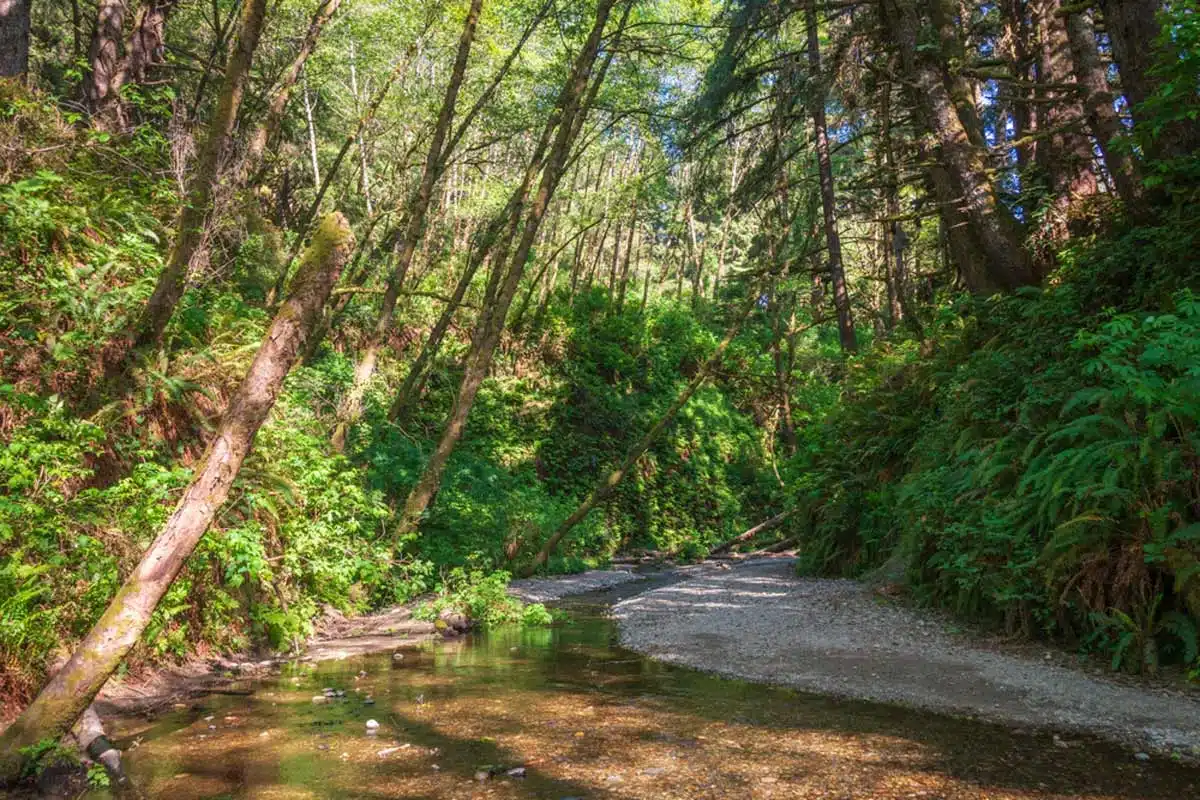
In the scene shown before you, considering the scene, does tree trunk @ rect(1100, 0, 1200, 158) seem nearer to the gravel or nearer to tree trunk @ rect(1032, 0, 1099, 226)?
tree trunk @ rect(1032, 0, 1099, 226)

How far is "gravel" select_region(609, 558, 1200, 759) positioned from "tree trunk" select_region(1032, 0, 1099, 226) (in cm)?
630

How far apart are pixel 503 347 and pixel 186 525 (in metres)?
17.7

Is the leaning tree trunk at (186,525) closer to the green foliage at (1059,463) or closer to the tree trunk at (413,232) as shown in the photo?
the green foliage at (1059,463)

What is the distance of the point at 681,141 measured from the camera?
16.0 metres

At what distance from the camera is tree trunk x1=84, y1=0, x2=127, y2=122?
10.0 meters

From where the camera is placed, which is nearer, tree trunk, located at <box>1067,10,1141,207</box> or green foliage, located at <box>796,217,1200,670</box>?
green foliage, located at <box>796,217,1200,670</box>

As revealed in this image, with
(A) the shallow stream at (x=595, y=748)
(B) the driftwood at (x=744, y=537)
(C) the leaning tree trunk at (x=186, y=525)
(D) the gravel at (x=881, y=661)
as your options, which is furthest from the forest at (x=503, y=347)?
(A) the shallow stream at (x=595, y=748)

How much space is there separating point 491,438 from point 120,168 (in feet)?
37.5

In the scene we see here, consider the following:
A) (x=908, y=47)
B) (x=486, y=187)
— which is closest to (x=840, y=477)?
(x=908, y=47)

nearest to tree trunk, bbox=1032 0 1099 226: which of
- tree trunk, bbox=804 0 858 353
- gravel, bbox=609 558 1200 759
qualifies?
tree trunk, bbox=804 0 858 353

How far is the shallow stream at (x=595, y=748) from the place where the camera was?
3.84 metres

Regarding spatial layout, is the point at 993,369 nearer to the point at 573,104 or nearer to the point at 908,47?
the point at 908,47

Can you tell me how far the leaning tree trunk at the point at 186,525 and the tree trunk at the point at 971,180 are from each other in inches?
366

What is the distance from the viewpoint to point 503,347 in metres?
21.8
